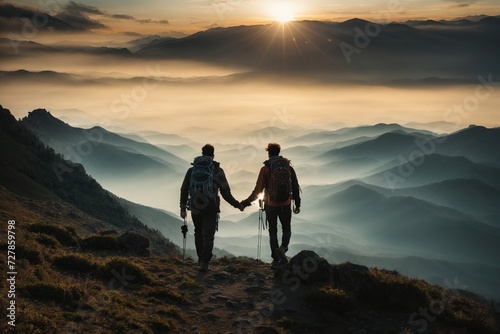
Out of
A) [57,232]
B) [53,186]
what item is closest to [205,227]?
[57,232]

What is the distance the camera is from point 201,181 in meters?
14.9

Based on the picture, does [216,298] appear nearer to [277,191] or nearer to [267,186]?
[277,191]

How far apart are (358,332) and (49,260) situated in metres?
8.59

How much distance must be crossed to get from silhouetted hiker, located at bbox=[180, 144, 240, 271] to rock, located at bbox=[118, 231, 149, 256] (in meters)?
4.13

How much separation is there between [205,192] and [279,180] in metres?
2.33

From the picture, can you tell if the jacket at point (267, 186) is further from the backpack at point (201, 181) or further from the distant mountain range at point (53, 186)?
the distant mountain range at point (53, 186)

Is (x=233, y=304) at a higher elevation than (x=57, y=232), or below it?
below

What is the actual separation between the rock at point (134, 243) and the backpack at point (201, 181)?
4.97 metres

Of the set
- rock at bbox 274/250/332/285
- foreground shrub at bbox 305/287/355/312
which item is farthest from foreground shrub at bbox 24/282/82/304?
rock at bbox 274/250/332/285

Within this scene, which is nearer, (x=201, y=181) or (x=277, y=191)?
(x=201, y=181)

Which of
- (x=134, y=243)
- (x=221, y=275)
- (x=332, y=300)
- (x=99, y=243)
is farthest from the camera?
(x=134, y=243)

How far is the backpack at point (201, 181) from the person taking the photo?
1491 centimetres

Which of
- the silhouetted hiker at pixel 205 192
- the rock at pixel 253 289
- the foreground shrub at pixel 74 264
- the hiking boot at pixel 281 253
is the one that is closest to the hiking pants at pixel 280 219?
the hiking boot at pixel 281 253

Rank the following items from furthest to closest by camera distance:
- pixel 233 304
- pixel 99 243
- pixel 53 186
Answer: pixel 53 186
pixel 99 243
pixel 233 304
